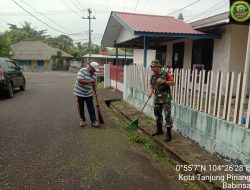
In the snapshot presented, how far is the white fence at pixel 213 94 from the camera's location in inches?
157

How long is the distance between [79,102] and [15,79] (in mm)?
6750

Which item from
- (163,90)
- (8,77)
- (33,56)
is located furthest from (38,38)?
(163,90)

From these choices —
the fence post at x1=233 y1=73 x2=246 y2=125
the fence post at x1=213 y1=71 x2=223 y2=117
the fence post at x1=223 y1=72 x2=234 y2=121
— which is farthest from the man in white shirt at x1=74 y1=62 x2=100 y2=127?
the fence post at x1=233 y1=73 x2=246 y2=125

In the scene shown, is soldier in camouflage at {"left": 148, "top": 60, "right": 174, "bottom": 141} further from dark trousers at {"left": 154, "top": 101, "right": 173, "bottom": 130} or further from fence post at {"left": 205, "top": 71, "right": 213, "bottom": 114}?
fence post at {"left": 205, "top": 71, "right": 213, "bottom": 114}

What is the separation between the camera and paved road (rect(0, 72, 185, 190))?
365 centimetres

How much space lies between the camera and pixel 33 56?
145 ft

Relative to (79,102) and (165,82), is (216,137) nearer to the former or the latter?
(165,82)

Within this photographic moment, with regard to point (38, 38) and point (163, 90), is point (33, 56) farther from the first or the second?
point (163, 90)

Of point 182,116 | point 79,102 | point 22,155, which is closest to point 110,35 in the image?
point 79,102

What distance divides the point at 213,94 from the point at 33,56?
42.7 meters

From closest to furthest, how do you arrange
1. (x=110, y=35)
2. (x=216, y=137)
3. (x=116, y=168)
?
(x=116, y=168)
(x=216, y=137)
(x=110, y=35)

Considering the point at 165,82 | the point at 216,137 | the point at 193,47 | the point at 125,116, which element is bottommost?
the point at 125,116

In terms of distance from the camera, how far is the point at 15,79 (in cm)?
1198
